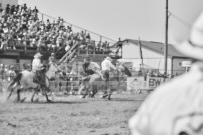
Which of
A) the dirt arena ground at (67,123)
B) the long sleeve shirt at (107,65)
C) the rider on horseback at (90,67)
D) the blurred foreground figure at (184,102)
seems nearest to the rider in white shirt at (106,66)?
the long sleeve shirt at (107,65)

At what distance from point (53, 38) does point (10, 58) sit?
2.86 metres

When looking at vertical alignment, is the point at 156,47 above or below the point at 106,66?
above

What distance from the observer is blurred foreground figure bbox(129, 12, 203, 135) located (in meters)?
2.16

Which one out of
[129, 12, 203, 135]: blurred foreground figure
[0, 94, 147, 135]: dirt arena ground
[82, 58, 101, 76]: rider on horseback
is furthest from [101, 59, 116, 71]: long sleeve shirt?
[129, 12, 203, 135]: blurred foreground figure

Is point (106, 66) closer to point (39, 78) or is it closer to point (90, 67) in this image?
point (90, 67)

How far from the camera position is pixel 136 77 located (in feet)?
84.8

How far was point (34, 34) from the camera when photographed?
27703 millimetres

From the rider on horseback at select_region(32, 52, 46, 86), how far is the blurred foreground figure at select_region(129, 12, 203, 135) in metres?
16.4

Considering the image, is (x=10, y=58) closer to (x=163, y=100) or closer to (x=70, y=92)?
(x=70, y=92)

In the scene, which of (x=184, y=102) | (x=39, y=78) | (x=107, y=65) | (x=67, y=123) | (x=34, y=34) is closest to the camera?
(x=184, y=102)

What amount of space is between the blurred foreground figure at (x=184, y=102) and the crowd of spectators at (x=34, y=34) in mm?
24642

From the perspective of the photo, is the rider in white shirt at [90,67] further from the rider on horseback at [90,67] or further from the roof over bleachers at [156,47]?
the roof over bleachers at [156,47]

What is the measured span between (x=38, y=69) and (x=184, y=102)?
16675 mm

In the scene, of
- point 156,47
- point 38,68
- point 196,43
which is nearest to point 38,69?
point 38,68
